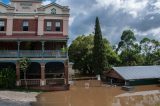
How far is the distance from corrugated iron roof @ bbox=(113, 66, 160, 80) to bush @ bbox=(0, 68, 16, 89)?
1548cm

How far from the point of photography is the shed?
3850 cm

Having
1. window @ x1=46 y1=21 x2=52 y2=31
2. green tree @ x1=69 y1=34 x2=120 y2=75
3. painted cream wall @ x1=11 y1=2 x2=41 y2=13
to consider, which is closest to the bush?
window @ x1=46 y1=21 x2=52 y2=31

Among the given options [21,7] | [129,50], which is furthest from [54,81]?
[129,50]

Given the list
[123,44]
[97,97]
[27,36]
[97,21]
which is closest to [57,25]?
[27,36]

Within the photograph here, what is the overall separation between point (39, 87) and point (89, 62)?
26.0m

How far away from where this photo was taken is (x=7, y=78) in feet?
99.8

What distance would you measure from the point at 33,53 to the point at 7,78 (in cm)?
450

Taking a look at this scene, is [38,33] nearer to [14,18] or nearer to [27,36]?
[27,36]

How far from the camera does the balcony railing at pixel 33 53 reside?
3272 cm

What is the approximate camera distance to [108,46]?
200 ft

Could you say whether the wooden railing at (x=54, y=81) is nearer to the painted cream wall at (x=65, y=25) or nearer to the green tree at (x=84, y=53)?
the painted cream wall at (x=65, y=25)

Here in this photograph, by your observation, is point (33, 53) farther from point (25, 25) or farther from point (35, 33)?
point (25, 25)

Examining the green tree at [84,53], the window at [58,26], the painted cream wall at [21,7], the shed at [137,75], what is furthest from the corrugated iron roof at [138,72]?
the green tree at [84,53]

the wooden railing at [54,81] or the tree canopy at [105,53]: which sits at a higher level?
the tree canopy at [105,53]
